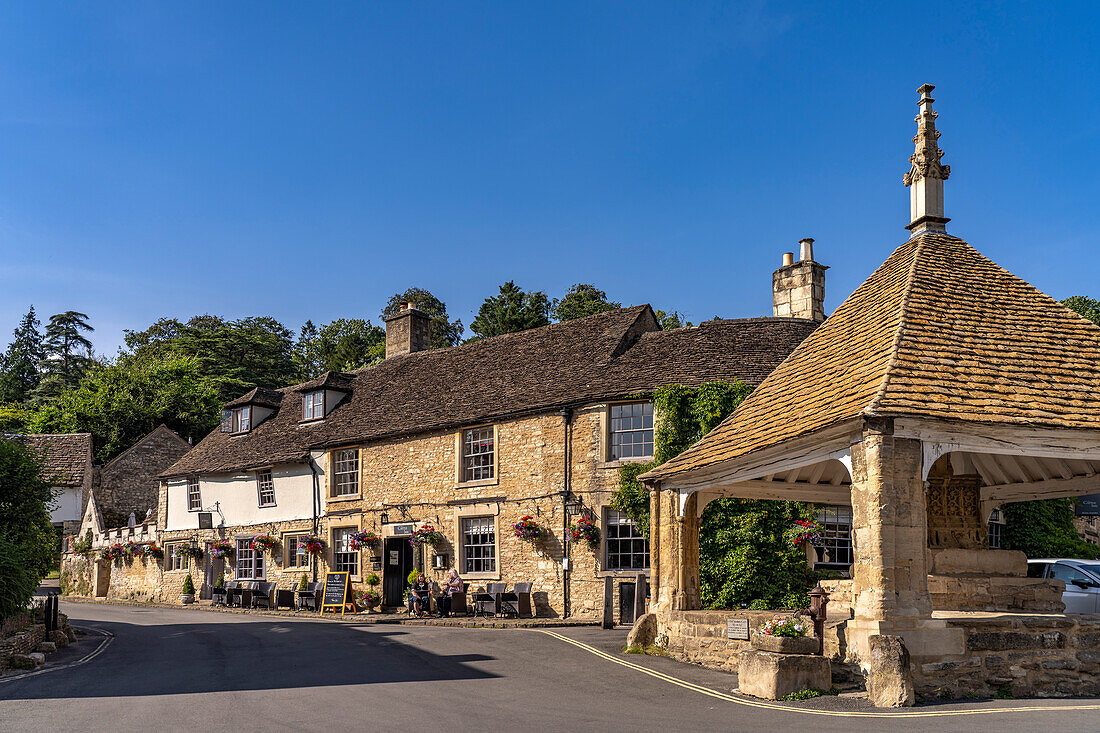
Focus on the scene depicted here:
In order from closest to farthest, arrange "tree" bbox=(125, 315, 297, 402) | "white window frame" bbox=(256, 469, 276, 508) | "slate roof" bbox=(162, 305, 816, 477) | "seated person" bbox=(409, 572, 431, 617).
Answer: "slate roof" bbox=(162, 305, 816, 477)
"seated person" bbox=(409, 572, 431, 617)
"white window frame" bbox=(256, 469, 276, 508)
"tree" bbox=(125, 315, 297, 402)

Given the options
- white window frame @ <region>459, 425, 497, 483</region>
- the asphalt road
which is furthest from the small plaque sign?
white window frame @ <region>459, 425, 497, 483</region>

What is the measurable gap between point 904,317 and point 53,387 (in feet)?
241

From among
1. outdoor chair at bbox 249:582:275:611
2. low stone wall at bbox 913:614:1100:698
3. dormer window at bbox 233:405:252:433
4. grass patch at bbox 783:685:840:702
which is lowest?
outdoor chair at bbox 249:582:275:611

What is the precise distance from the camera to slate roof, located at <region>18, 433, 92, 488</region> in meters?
49.4

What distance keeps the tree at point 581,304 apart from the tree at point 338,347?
1160 cm

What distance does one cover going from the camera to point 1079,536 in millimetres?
23547

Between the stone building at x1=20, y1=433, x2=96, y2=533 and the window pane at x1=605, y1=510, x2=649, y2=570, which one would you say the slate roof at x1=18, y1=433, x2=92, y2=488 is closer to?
the stone building at x1=20, y1=433, x2=96, y2=533

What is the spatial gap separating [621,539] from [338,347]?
4505cm

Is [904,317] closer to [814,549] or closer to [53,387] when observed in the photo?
[814,549]

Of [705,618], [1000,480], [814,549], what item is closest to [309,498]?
[814,549]

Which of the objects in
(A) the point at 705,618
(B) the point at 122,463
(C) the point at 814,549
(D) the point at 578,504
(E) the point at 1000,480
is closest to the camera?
(A) the point at 705,618

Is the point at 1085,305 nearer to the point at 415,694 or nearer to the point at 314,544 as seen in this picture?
the point at 314,544

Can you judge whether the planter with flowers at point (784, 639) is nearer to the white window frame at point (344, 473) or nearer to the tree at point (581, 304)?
the white window frame at point (344, 473)

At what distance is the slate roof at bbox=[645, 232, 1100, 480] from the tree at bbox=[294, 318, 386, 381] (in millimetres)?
44568
